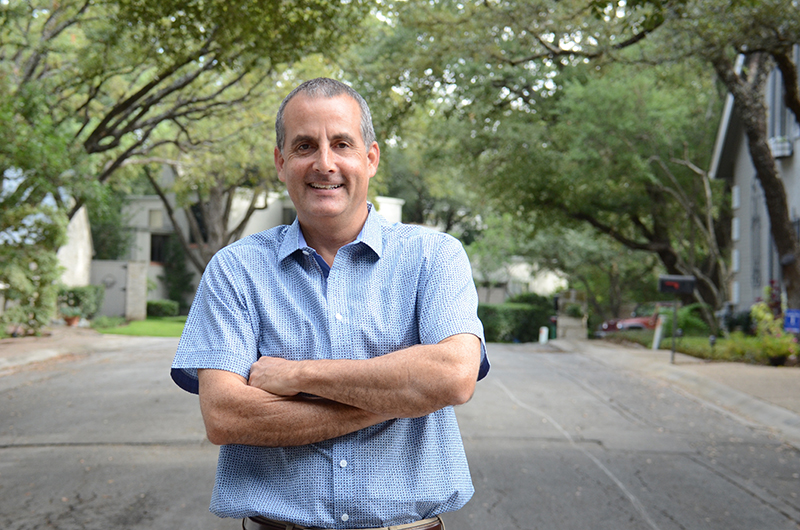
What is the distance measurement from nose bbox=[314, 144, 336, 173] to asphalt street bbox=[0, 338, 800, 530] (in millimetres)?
3559

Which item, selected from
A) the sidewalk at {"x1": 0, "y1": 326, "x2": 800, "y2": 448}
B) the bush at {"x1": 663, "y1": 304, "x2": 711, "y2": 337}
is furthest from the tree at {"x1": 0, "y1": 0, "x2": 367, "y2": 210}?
the bush at {"x1": 663, "y1": 304, "x2": 711, "y2": 337}

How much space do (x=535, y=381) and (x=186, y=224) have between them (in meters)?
32.4

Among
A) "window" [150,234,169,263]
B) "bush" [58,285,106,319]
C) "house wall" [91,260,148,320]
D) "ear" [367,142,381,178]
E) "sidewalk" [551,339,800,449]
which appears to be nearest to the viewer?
"ear" [367,142,381,178]

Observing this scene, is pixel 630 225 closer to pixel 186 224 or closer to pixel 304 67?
pixel 304 67

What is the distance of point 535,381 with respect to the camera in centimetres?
1315

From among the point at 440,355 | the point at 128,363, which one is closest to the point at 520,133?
the point at 128,363

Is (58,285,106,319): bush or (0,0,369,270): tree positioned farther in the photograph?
(58,285,106,319): bush

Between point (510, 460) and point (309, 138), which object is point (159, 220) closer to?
point (510, 460)

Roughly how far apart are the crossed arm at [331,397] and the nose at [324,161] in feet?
1.87

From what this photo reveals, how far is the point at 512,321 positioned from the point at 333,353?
3067 centimetres

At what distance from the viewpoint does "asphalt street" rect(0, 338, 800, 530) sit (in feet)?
17.3

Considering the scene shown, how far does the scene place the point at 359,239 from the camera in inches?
88.0

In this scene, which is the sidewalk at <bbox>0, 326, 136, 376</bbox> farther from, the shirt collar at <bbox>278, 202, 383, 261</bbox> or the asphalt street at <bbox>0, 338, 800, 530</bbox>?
the shirt collar at <bbox>278, 202, 383, 261</bbox>

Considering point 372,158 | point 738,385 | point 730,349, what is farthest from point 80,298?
point 372,158
